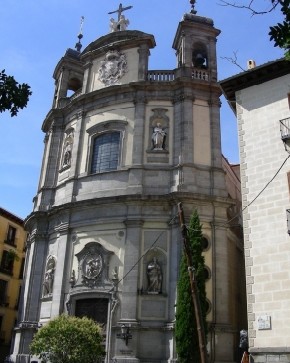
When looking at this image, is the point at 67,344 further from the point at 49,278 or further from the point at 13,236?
the point at 13,236

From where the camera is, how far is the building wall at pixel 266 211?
12.2m

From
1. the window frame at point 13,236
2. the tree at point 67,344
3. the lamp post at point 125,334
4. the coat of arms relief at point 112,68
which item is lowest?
the tree at point 67,344

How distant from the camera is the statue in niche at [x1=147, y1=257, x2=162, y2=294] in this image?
18609 millimetres

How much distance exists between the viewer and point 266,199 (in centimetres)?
1352

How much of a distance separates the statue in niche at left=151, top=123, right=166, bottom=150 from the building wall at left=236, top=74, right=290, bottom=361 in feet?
20.4

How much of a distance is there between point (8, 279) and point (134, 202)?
1802 cm

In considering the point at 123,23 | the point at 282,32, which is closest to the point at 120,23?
the point at 123,23

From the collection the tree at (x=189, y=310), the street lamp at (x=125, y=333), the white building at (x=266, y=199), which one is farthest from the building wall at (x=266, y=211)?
the street lamp at (x=125, y=333)

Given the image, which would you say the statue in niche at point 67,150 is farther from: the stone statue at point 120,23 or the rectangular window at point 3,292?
the rectangular window at point 3,292

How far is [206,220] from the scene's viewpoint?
64.0 feet

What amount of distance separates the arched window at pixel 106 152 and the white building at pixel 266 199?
24.3 feet

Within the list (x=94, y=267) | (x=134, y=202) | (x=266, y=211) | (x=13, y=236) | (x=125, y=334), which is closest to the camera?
(x=266, y=211)

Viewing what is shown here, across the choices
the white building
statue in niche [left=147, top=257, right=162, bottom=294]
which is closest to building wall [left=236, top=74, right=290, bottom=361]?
the white building

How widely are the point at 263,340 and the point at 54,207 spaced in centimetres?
1295
